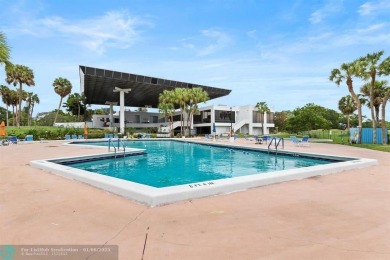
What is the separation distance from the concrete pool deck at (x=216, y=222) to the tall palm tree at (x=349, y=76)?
761 inches

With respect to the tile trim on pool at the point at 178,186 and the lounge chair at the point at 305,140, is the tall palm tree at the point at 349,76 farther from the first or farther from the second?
the tile trim on pool at the point at 178,186

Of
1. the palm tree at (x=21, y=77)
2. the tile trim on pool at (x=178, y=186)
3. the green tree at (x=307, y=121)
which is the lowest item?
the tile trim on pool at (x=178, y=186)

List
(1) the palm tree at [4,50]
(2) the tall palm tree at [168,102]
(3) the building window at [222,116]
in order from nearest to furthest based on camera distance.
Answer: (1) the palm tree at [4,50]
(2) the tall palm tree at [168,102]
(3) the building window at [222,116]

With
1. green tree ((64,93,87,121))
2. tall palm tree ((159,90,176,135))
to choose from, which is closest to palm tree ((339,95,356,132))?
tall palm tree ((159,90,176,135))

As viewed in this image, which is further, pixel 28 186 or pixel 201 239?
pixel 28 186

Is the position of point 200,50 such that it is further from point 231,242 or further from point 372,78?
point 231,242

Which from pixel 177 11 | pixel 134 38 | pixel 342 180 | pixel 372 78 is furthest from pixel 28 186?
pixel 372 78

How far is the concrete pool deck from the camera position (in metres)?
3.01

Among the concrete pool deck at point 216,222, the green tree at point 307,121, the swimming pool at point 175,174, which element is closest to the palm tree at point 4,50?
the swimming pool at point 175,174

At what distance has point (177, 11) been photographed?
13.5 meters

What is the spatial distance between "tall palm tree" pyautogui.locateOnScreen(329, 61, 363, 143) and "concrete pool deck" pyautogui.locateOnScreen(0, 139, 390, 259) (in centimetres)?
1933

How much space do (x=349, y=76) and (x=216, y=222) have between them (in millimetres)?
23884

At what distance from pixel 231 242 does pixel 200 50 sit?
1857 cm

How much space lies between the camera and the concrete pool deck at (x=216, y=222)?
3.01 metres
